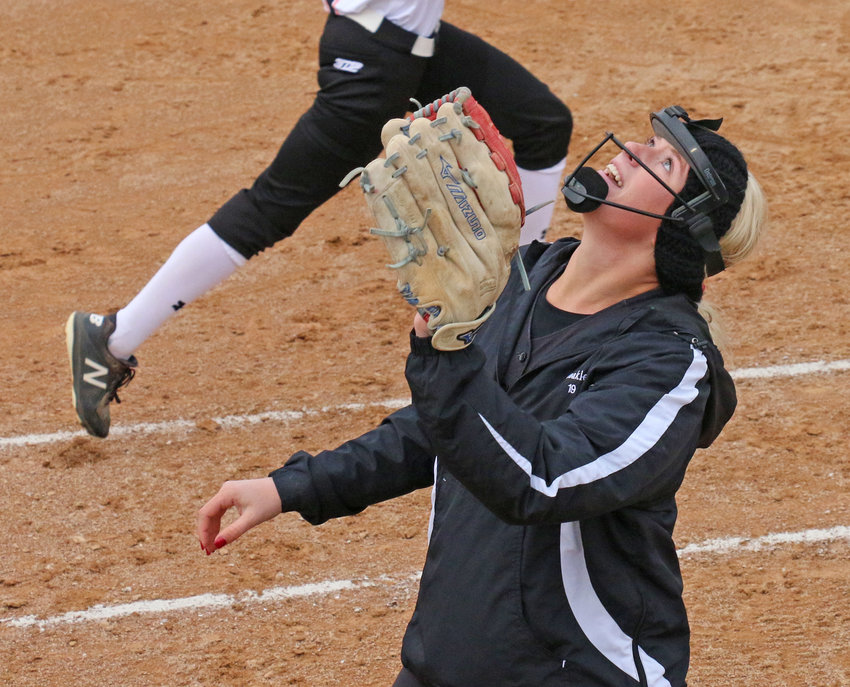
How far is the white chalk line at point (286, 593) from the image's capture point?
12.3 ft

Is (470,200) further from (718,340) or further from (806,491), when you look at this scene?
(806,491)

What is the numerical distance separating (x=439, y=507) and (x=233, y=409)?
8.76 feet

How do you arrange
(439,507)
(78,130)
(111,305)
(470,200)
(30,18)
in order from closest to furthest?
1. (470,200)
2. (439,507)
3. (111,305)
4. (78,130)
5. (30,18)

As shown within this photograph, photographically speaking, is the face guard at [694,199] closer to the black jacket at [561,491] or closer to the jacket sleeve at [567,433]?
the black jacket at [561,491]

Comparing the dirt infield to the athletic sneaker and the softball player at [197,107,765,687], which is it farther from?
the softball player at [197,107,765,687]

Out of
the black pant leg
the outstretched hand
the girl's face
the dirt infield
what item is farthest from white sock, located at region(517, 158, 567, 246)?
the outstretched hand

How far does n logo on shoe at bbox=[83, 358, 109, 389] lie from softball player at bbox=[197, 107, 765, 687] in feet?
7.17

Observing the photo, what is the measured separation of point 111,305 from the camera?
5.80 m

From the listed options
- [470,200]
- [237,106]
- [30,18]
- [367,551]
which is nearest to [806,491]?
[367,551]

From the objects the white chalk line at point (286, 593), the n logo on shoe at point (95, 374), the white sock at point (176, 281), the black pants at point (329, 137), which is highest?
the black pants at point (329, 137)

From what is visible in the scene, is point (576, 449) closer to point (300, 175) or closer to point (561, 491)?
point (561, 491)

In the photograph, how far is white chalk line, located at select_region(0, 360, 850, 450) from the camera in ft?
15.5

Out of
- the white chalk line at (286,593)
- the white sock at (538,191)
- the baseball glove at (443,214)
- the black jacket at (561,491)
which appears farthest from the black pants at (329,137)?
the baseball glove at (443,214)

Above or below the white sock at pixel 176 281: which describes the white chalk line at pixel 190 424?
below
